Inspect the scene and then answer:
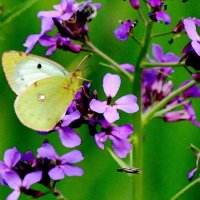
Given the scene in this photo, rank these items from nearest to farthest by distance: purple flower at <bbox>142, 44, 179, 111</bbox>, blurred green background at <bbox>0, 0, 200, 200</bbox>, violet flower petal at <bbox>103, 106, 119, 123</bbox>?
violet flower petal at <bbox>103, 106, 119, 123</bbox> → purple flower at <bbox>142, 44, 179, 111</bbox> → blurred green background at <bbox>0, 0, 200, 200</bbox>

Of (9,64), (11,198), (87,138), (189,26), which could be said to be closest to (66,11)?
(9,64)

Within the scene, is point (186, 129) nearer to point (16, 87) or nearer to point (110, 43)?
point (110, 43)

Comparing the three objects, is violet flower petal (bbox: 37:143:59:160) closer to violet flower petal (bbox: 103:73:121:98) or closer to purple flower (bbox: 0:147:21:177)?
purple flower (bbox: 0:147:21:177)

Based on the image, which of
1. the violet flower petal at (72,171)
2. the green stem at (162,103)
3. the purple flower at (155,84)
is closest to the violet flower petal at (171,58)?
the purple flower at (155,84)

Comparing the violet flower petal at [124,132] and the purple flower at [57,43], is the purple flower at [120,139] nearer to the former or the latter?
the violet flower petal at [124,132]

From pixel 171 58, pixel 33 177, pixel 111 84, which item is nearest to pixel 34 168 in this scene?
pixel 33 177

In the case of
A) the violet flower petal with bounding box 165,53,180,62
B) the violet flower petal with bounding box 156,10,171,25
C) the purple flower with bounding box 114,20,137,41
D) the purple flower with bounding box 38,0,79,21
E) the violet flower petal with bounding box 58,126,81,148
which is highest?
the violet flower petal with bounding box 156,10,171,25

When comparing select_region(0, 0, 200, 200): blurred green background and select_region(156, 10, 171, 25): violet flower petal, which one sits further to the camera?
select_region(0, 0, 200, 200): blurred green background

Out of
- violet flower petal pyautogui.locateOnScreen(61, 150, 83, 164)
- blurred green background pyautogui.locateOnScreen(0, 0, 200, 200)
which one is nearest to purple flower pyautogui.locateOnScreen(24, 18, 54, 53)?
violet flower petal pyautogui.locateOnScreen(61, 150, 83, 164)
